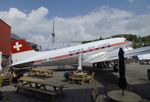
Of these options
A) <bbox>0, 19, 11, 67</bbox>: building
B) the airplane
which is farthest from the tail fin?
<bbox>0, 19, 11, 67</bbox>: building

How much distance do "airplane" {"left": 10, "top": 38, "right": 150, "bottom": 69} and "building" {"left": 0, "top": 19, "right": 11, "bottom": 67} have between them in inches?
542

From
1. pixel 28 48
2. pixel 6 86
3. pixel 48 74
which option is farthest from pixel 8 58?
pixel 6 86

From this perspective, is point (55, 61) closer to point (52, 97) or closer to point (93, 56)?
point (93, 56)

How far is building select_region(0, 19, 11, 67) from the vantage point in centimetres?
3900

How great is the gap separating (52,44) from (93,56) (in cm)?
4133

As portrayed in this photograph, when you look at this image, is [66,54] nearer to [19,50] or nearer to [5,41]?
[19,50]

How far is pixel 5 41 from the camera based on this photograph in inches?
1597

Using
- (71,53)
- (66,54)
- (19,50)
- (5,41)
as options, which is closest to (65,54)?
(66,54)

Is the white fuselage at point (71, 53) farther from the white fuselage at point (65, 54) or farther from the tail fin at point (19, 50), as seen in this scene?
the tail fin at point (19, 50)

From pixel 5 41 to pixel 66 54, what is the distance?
17.7m

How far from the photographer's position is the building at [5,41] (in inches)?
1535

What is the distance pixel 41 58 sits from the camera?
86.4ft

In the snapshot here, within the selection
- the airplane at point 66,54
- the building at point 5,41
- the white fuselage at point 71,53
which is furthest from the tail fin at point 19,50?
the building at point 5,41

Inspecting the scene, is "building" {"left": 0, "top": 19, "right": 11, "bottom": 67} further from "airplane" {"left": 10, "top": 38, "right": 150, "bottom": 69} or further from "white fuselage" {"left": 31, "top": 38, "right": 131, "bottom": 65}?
"white fuselage" {"left": 31, "top": 38, "right": 131, "bottom": 65}
